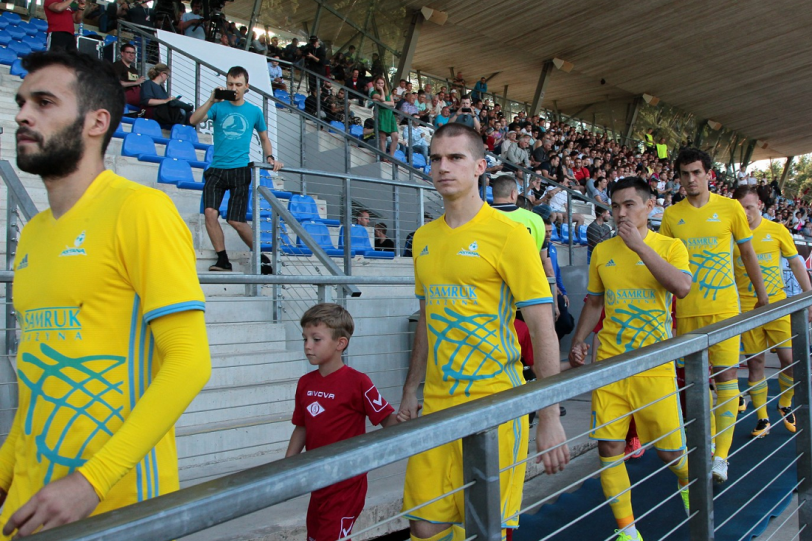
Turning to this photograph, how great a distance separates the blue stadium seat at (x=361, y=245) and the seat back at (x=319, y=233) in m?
0.17

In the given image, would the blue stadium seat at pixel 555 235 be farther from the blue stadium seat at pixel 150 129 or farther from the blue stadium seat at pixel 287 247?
the blue stadium seat at pixel 150 129

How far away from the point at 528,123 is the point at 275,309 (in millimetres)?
12914

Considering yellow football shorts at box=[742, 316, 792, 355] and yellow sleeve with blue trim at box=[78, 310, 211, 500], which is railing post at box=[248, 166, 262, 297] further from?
yellow sleeve with blue trim at box=[78, 310, 211, 500]

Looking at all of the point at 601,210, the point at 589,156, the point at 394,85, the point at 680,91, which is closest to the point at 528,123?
the point at 589,156

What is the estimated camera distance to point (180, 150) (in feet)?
27.0

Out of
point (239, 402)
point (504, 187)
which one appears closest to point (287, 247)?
point (239, 402)

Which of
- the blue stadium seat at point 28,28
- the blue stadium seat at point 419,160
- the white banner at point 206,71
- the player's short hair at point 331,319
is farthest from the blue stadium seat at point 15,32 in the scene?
the player's short hair at point 331,319

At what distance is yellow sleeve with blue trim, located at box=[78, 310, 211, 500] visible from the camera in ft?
4.22

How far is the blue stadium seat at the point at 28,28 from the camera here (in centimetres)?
1141

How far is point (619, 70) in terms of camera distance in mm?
23609

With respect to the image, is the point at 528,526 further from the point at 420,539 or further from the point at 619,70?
the point at 619,70

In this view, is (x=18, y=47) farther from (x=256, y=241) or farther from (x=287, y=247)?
(x=256, y=241)

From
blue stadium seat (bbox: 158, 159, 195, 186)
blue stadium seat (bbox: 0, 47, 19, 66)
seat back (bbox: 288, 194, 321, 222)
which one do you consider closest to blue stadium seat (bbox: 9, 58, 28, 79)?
blue stadium seat (bbox: 0, 47, 19, 66)

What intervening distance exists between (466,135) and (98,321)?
164 centimetres
